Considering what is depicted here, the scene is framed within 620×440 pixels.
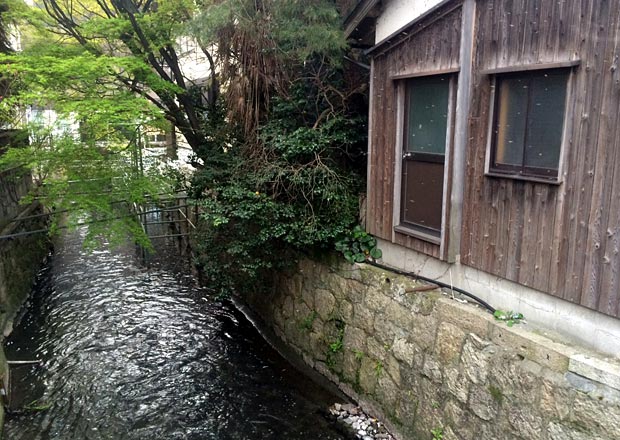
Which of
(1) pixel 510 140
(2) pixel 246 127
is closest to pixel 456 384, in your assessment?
(1) pixel 510 140

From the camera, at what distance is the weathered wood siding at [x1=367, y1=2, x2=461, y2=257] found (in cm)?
546

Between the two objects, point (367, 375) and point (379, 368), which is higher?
point (379, 368)

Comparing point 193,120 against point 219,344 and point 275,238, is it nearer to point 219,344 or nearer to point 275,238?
point 275,238

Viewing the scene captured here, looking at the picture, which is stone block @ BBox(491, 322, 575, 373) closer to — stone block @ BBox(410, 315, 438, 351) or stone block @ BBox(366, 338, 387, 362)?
stone block @ BBox(410, 315, 438, 351)

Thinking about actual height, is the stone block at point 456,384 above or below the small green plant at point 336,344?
above

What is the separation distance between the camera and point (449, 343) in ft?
17.9

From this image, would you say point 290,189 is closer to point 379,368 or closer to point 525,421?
point 379,368

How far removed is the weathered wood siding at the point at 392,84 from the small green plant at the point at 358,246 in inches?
7.7

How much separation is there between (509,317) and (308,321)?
421 cm

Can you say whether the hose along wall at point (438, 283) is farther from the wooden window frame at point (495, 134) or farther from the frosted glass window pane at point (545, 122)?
the frosted glass window pane at point (545, 122)

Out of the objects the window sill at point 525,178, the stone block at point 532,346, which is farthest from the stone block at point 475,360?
the window sill at point 525,178

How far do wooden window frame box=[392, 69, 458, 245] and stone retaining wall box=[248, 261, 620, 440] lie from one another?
71 cm

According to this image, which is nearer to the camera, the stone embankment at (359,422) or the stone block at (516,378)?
the stone block at (516,378)

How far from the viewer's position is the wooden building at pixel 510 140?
3.95 m
